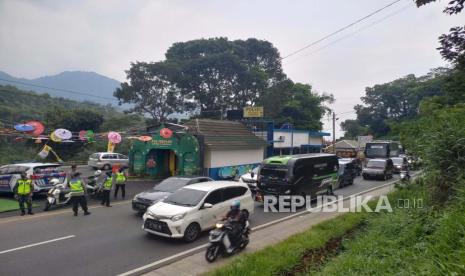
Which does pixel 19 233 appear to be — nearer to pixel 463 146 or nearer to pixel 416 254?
pixel 416 254

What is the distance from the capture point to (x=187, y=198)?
11258 millimetres

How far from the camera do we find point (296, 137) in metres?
40.6

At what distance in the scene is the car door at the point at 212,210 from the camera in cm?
1101

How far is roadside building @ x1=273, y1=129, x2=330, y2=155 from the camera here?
3756cm

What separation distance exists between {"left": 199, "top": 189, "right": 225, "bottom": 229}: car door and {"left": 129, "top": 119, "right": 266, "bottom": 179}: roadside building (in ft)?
39.6

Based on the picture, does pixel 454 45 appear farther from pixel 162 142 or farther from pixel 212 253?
pixel 162 142

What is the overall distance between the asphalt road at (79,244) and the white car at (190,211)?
1.30 ft

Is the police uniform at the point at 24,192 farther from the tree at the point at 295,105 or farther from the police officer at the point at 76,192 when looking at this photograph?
the tree at the point at 295,105

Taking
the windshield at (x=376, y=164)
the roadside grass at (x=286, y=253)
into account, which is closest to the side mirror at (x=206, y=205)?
the roadside grass at (x=286, y=253)

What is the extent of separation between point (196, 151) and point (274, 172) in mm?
8851

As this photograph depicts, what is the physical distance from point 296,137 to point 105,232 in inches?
1254

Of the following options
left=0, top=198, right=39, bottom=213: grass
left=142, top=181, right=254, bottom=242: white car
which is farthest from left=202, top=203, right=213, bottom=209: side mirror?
left=0, top=198, right=39, bottom=213: grass

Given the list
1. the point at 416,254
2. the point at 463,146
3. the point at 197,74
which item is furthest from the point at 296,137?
the point at 416,254

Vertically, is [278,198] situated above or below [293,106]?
below
